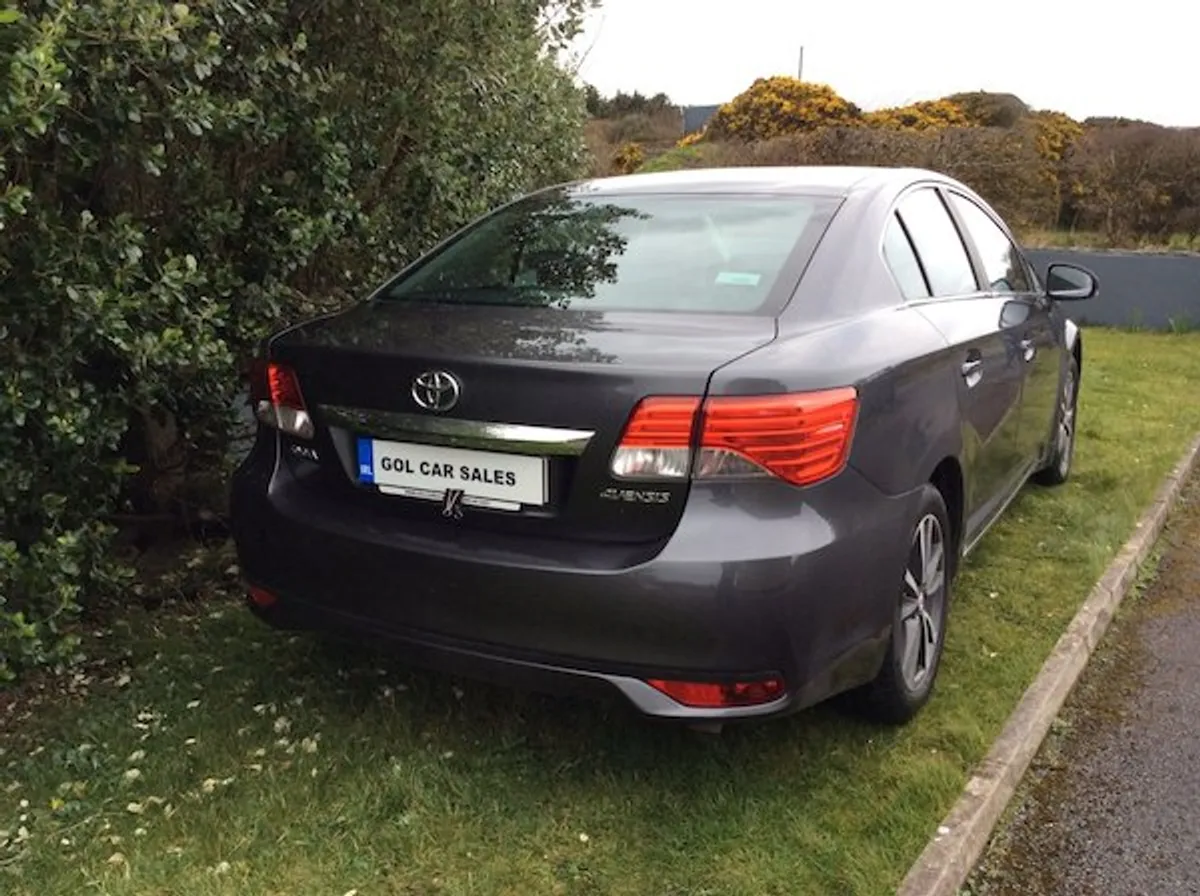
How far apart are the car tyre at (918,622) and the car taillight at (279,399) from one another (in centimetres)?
156

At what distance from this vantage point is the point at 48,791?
286cm

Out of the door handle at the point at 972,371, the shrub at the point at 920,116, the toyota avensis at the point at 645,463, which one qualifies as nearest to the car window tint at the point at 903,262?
the toyota avensis at the point at 645,463

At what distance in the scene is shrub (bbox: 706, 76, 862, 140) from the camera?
17.7 meters

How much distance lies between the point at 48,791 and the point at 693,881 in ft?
5.42

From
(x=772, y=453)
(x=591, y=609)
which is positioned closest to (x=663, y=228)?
(x=772, y=453)

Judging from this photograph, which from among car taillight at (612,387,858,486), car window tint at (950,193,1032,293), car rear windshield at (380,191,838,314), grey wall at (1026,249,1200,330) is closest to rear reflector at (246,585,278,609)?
car rear windshield at (380,191,838,314)

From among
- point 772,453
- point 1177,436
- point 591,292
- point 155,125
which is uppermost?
point 155,125

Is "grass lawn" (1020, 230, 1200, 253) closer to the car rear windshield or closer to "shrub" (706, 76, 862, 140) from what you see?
"shrub" (706, 76, 862, 140)

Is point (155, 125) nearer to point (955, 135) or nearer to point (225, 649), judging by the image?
point (225, 649)

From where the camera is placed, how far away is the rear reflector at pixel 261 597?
2.94 m

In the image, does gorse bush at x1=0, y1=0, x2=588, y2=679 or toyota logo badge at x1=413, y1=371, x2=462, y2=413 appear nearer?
toyota logo badge at x1=413, y1=371, x2=462, y2=413

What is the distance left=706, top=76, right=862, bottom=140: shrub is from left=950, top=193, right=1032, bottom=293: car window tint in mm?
13133

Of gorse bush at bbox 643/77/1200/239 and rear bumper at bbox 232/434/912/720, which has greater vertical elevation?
gorse bush at bbox 643/77/1200/239

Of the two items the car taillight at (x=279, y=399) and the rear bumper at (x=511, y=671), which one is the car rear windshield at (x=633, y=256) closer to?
the car taillight at (x=279, y=399)
